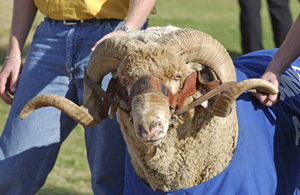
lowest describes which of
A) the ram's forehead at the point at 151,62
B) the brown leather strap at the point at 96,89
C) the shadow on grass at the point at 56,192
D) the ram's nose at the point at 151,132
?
the shadow on grass at the point at 56,192

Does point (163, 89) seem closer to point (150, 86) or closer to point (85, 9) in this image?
point (150, 86)

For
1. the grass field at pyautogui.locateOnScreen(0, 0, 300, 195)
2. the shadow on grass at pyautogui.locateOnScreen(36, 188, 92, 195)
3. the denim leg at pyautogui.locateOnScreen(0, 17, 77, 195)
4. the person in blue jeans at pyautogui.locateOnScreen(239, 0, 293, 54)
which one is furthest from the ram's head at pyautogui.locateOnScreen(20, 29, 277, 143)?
the person in blue jeans at pyautogui.locateOnScreen(239, 0, 293, 54)

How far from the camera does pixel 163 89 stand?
2.08 meters

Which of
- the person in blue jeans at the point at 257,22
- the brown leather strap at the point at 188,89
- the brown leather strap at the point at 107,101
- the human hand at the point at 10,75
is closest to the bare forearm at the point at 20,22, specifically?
the human hand at the point at 10,75

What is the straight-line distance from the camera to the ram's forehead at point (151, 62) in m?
2.12

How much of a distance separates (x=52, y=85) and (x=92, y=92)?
49 centimetres

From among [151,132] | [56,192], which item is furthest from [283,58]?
[56,192]

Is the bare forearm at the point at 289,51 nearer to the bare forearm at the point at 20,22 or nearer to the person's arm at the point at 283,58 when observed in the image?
the person's arm at the point at 283,58

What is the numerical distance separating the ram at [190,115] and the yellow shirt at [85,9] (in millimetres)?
415

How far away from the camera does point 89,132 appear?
Result: 9.88ft

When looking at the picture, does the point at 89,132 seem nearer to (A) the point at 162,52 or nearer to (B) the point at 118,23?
(B) the point at 118,23

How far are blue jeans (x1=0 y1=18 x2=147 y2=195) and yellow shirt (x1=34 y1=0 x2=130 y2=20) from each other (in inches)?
3.1

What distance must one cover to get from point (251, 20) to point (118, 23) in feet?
12.6

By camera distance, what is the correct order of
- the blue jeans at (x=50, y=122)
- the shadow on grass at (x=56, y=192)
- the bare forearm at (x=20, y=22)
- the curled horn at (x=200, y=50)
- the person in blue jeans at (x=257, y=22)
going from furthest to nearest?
1. the person in blue jeans at (x=257, y=22)
2. the shadow on grass at (x=56, y=192)
3. the bare forearm at (x=20, y=22)
4. the blue jeans at (x=50, y=122)
5. the curled horn at (x=200, y=50)
